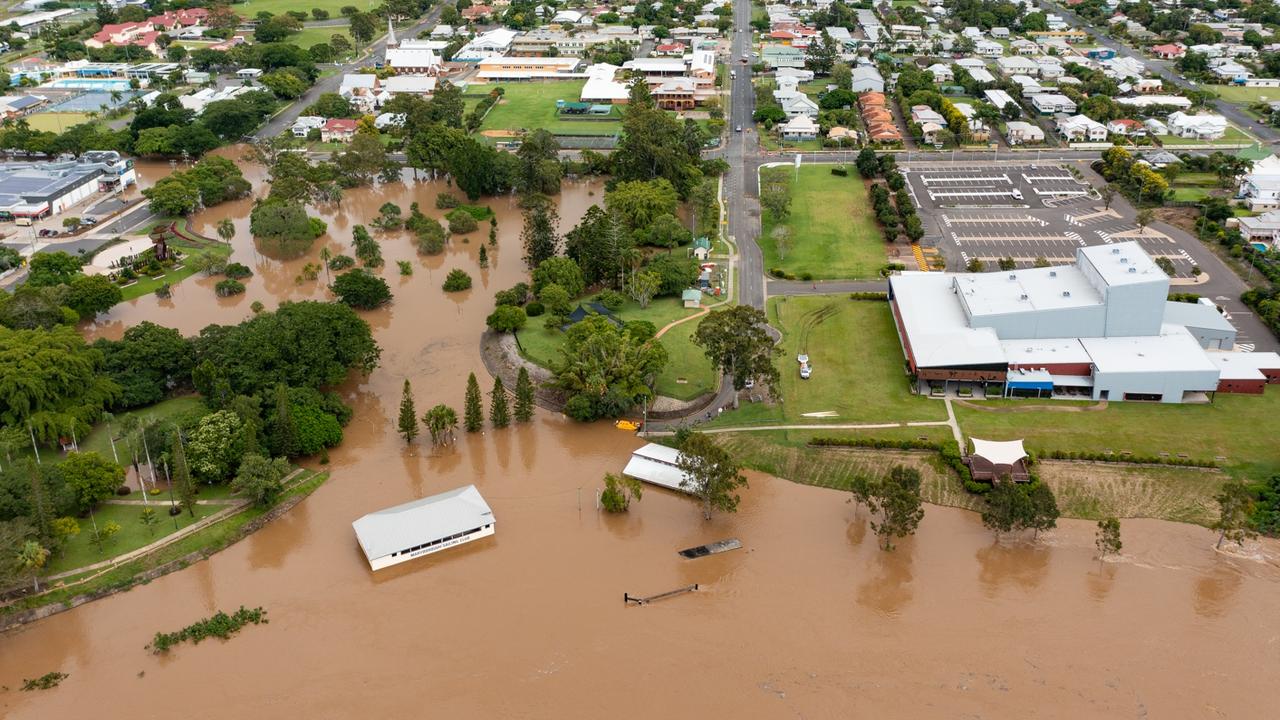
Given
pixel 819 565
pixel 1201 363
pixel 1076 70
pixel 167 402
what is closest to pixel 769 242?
pixel 1201 363

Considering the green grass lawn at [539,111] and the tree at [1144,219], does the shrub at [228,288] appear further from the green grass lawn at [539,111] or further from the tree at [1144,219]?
the tree at [1144,219]

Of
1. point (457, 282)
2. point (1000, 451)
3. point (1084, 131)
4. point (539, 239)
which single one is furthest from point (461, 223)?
point (1084, 131)

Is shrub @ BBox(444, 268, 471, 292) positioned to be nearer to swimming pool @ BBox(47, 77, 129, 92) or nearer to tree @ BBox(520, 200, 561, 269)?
tree @ BBox(520, 200, 561, 269)

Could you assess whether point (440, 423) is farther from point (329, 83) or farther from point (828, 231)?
point (329, 83)

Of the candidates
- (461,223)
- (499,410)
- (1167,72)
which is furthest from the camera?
(1167,72)

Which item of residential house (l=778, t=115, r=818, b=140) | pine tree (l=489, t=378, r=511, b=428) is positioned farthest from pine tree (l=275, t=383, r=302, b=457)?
residential house (l=778, t=115, r=818, b=140)

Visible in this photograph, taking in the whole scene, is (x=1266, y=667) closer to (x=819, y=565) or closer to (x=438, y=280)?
(x=819, y=565)
